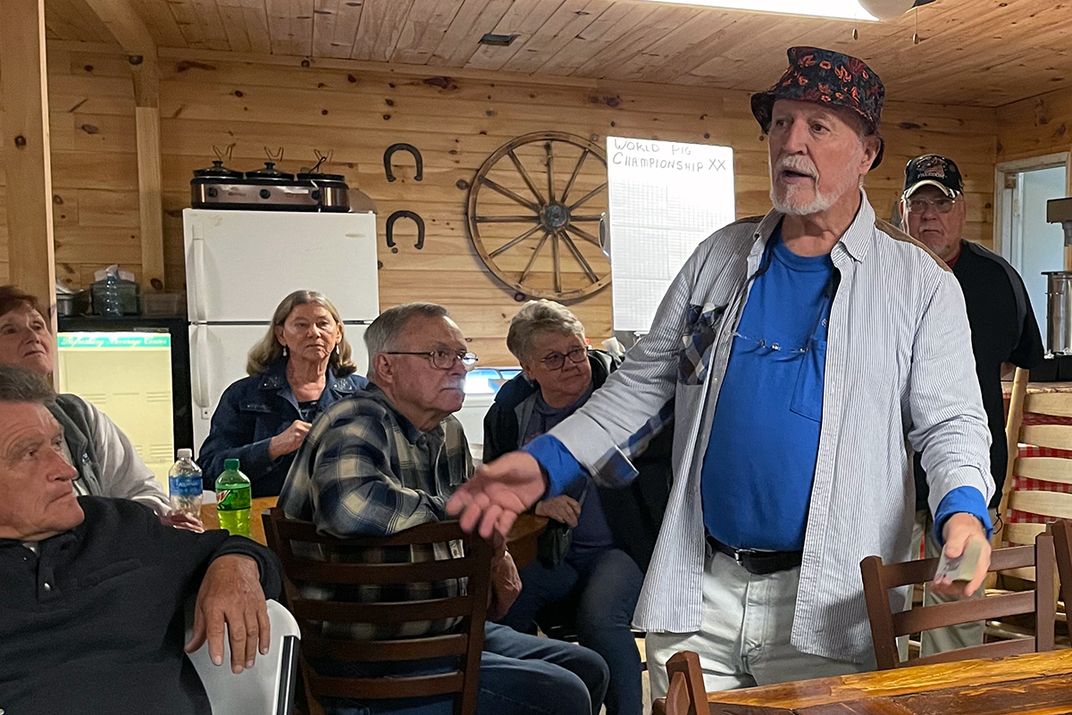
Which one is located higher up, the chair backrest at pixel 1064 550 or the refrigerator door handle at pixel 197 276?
the refrigerator door handle at pixel 197 276

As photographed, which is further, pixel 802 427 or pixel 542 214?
pixel 542 214

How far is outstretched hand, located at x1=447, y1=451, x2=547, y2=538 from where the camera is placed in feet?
4.60

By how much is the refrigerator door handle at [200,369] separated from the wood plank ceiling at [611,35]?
138 centimetres

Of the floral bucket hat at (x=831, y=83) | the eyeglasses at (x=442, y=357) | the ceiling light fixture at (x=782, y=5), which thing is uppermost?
the ceiling light fixture at (x=782, y=5)

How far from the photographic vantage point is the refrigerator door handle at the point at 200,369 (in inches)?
166

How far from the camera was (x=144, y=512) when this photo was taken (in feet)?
5.31

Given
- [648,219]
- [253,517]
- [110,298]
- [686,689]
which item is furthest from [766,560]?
[110,298]

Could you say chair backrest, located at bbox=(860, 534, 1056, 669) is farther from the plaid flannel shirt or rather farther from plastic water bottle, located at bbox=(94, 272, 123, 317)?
plastic water bottle, located at bbox=(94, 272, 123, 317)

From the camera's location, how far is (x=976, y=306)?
2.62 meters

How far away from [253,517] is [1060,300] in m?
3.31

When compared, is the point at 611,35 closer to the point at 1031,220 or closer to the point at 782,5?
the point at 782,5

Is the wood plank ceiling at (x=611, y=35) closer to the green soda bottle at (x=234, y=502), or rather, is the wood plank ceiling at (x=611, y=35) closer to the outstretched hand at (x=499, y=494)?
the green soda bottle at (x=234, y=502)

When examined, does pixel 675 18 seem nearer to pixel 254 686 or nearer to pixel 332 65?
pixel 332 65

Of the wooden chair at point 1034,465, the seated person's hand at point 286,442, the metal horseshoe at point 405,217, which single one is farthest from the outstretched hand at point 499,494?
the metal horseshoe at point 405,217
